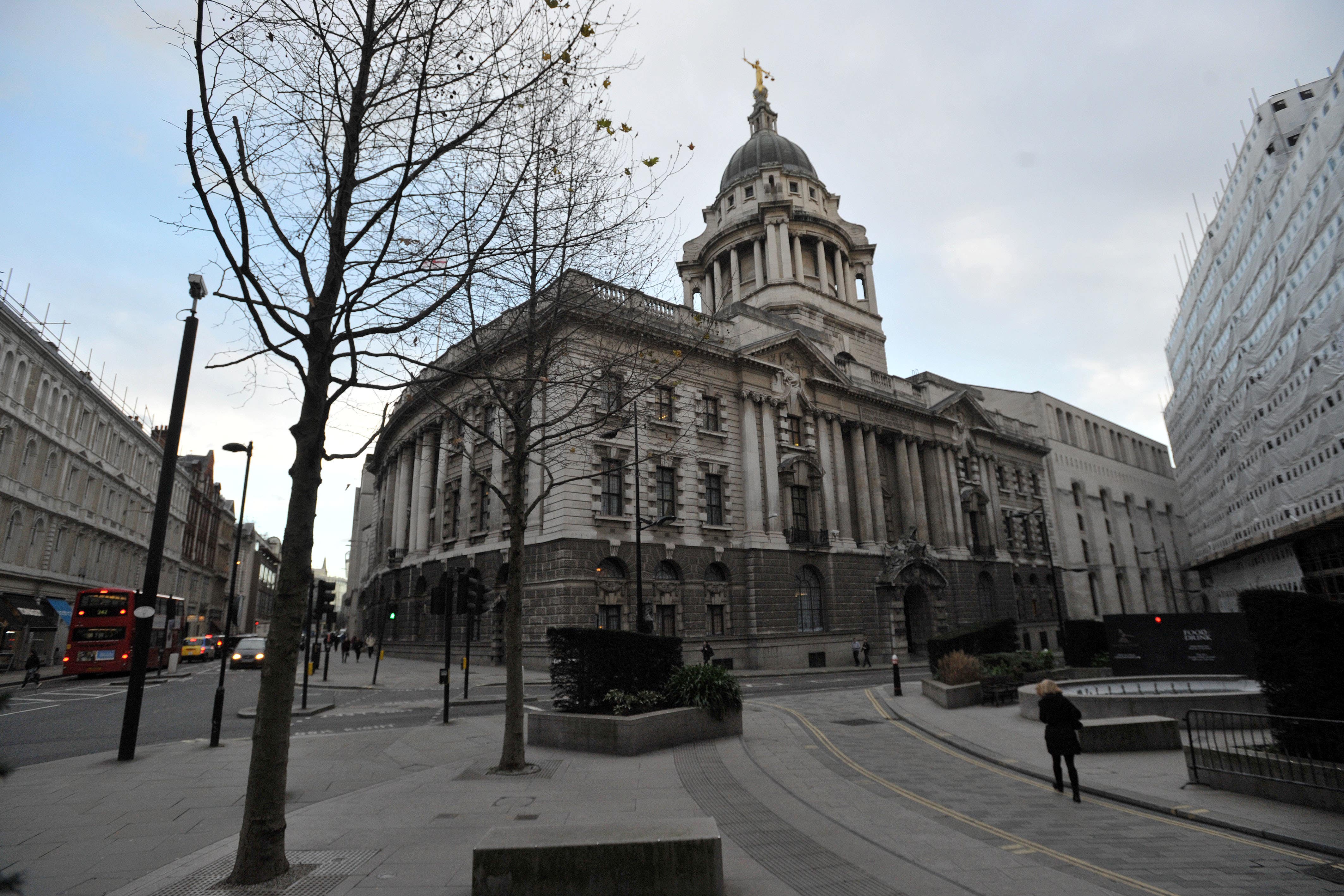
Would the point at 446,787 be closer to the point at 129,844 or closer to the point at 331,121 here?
the point at 129,844

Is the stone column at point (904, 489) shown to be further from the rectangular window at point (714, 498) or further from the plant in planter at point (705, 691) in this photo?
the plant in planter at point (705, 691)

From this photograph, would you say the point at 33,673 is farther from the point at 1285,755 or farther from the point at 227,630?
the point at 1285,755

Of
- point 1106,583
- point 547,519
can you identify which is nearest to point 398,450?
point 547,519

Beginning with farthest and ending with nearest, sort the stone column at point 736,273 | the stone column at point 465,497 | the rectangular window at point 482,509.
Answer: the stone column at point 736,273 → the stone column at point 465,497 → the rectangular window at point 482,509

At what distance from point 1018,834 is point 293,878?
679 centimetres

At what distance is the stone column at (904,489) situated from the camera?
43594 mm

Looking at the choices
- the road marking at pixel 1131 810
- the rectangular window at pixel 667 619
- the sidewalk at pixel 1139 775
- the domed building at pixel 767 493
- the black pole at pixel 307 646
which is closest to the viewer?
the road marking at pixel 1131 810

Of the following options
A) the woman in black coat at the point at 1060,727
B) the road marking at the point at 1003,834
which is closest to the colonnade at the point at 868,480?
the road marking at the point at 1003,834

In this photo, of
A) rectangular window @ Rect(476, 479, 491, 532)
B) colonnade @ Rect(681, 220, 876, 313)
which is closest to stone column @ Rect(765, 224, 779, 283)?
colonnade @ Rect(681, 220, 876, 313)

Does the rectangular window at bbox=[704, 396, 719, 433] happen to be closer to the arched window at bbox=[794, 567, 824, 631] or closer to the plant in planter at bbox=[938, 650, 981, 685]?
the arched window at bbox=[794, 567, 824, 631]

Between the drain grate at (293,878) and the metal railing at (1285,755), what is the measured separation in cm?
931

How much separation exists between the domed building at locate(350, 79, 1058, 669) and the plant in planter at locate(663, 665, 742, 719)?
314 inches

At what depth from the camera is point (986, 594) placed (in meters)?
47.2

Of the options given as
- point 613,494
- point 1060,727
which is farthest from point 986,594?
point 1060,727
